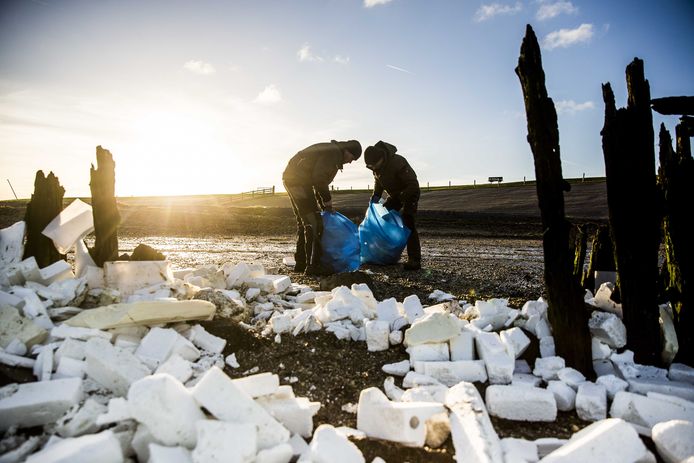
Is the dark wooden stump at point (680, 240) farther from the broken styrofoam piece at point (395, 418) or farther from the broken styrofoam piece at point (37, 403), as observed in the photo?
the broken styrofoam piece at point (37, 403)

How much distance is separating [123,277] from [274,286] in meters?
1.51

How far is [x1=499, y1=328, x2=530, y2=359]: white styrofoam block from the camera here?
3101 millimetres

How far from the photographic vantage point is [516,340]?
123 inches

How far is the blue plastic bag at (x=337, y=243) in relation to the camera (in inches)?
261

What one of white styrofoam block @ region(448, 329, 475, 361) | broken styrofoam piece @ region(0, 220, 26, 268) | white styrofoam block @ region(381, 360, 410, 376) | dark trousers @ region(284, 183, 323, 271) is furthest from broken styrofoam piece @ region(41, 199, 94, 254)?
white styrofoam block @ region(448, 329, 475, 361)

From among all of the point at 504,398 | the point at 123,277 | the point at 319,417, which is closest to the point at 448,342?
the point at 504,398

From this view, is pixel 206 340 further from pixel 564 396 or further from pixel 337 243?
pixel 337 243

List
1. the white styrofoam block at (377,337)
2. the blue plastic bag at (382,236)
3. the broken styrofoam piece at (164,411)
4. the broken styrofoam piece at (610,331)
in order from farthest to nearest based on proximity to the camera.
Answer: the blue plastic bag at (382,236), the white styrofoam block at (377,337), the broken styrofoam piece at (610,331), the broken styrofoam piece at (164,411)

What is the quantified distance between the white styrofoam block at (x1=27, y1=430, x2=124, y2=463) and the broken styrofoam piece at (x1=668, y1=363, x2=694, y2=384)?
3172 millimetres

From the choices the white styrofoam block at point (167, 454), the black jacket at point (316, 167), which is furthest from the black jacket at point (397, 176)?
the white styrofoam block at point (167, 454)

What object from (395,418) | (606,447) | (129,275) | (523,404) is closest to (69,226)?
(129,275)

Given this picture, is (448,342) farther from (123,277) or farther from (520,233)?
(520,233)

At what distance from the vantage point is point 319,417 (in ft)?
8.35

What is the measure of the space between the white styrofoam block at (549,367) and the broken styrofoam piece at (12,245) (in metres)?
4.48
